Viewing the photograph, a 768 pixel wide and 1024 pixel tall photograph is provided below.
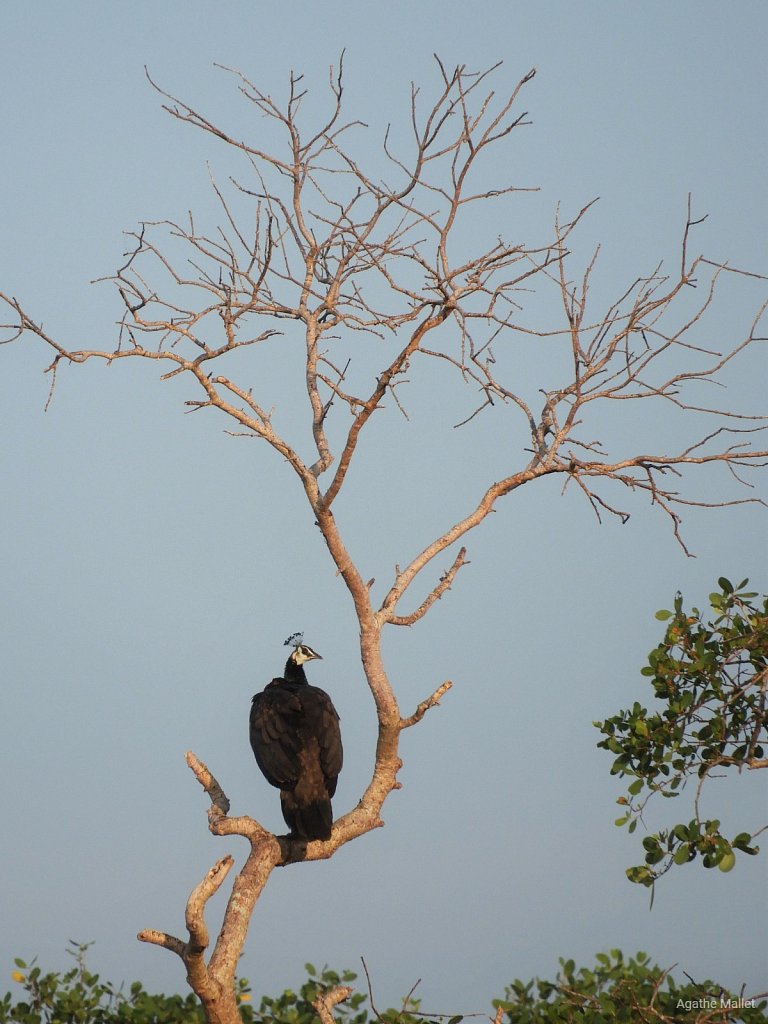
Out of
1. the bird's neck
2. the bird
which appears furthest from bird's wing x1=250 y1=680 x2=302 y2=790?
the bird's neck

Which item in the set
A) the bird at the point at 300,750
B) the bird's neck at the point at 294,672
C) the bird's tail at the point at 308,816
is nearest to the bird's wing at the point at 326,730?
the bird at the point at 300,750

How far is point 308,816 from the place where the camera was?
768cm

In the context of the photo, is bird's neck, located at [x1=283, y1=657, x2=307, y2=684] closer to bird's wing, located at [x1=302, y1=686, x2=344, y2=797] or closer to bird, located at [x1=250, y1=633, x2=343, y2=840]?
bird, located at [x1=250, y1=633, x2=343, y2=840]

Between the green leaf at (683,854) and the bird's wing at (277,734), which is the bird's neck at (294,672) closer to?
the bird's wing at (277,734)

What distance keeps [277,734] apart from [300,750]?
0.80 feet

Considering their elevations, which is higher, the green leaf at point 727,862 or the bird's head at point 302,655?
the bird's head at point 302,655

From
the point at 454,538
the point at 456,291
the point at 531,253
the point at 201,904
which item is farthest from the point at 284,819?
the point at 531,253

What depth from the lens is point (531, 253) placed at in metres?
8.02

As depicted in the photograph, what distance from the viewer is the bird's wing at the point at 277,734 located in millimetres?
7938

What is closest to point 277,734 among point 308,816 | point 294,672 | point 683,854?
point 308,816

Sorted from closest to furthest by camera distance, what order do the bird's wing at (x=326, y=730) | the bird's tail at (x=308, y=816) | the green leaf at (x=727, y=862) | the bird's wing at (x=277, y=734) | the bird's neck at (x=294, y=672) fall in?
the green leaf at (x=727, y=862), the bird's tail at (x=308, y=816), the bird's wing at (x=277, y=734), the bird's wing at (x=326, y=730), the bird's neck at (x=294, y=672)

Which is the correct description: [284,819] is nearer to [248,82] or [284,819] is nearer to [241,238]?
[241,238]

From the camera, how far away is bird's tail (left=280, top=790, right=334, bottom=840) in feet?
25.1

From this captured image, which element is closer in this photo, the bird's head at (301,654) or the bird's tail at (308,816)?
the bird's tail at (308,816)
